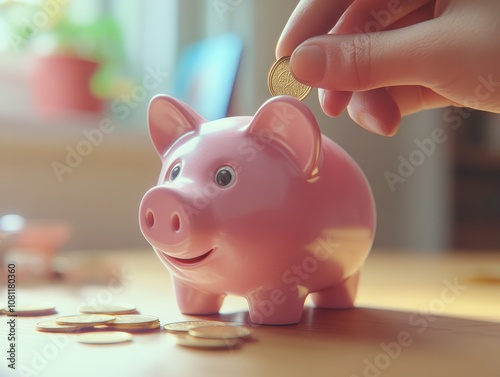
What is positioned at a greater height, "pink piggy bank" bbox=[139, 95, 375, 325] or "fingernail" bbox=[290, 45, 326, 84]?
"fingernail" bbox=[290, 45, 326, 84]

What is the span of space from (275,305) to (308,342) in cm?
13

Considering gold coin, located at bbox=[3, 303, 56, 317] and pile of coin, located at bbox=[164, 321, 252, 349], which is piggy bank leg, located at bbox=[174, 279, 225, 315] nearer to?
pile of coin, located at bbox=[164, 321, 252, 349]

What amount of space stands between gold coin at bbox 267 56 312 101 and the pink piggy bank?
13 cm

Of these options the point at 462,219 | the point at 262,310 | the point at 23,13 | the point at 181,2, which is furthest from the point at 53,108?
the point at 462,219

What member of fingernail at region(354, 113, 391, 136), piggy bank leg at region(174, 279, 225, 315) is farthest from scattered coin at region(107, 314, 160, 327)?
fingernail at region(354, 113, 391, 136)

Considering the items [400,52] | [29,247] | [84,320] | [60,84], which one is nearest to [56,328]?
[84,320]

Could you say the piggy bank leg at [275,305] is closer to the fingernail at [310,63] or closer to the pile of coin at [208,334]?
the pile of coin at [208,334]

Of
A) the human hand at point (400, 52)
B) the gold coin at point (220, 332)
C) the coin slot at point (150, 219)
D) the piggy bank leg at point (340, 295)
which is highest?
the human hand at point (400, 52)

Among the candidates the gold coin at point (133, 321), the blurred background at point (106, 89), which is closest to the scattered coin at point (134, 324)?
the gold coin at point (133, 321)

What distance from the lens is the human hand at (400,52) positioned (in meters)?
0.93

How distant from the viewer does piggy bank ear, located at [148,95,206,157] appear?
1089 millimetres

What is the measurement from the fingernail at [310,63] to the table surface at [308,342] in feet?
1.23

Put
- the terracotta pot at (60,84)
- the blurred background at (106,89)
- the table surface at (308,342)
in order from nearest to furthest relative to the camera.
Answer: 1. the table surface at (308,342)
2. the blurred background at (106,89)
3. the terracotta pot at (60,84)

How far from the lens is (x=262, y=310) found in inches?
39.2
